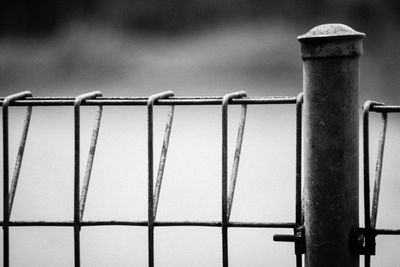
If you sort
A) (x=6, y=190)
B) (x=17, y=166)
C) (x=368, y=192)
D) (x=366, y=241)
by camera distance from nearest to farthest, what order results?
1. (x=366, y=241)
2. (x=368, y=192)
3. (x=6, y=190)
4. (x=17, y=166)

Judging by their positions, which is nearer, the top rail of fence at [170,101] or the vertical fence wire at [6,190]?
the top rail of fence at [170,101]

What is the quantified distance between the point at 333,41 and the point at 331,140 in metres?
0.45

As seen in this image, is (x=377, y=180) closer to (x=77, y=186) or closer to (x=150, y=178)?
(x=150, y=178)

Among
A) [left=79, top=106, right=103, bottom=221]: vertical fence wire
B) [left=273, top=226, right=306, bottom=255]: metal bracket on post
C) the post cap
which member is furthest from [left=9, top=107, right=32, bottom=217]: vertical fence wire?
the post cap

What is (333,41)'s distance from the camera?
9.30ft

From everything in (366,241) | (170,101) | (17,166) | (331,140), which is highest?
(170,101)

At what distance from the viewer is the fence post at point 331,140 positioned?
285 centimetres

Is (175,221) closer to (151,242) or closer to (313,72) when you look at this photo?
(151,242)

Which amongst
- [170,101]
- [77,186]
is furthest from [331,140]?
[77,186]

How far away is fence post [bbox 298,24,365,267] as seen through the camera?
285 centimetres

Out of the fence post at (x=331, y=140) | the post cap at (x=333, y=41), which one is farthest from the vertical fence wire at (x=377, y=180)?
the post cap at (x=333, y=41)

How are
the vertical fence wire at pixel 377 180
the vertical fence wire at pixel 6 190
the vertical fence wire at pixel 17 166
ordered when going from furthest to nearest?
the vertical fence wire at pixel 17 166
the vertical fence wire at pixel 6 190
the vertical fence wire at pixel 377 180

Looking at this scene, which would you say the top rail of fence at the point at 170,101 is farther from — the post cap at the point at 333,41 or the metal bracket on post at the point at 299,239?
the metal bracket on post at the point at 299,239

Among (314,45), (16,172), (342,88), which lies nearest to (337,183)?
(342,88)
